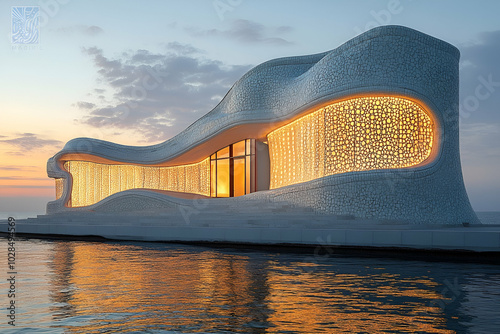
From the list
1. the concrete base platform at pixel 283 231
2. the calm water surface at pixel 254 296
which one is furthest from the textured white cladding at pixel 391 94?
the calm water surface at pixel 254 296

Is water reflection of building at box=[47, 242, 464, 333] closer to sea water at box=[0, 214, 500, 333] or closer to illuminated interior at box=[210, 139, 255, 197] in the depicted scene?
sea water at box=[0, 214, 500, 333]

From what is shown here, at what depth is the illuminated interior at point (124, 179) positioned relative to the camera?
→ 2975cm

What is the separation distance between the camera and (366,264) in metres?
10.7

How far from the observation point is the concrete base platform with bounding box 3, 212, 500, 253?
12.2 m

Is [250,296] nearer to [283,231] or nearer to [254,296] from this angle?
[254,296]

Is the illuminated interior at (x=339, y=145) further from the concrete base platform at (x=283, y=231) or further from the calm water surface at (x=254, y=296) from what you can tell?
the calm water surface at (x=254, y=296)

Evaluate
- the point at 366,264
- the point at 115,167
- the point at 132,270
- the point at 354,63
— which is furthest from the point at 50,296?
the point at 115,167

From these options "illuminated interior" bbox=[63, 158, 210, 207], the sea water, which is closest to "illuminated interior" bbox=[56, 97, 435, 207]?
"illuminated interior" bbox=[63, 158, 210, 207]

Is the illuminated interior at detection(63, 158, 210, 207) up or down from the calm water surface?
up

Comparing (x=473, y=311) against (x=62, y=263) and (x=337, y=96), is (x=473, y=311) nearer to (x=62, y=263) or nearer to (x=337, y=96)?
(x=62, y=263)

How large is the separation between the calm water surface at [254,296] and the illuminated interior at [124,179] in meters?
18.3

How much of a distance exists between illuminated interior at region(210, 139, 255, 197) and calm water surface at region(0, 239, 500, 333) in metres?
14.6

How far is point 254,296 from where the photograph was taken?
679 cm

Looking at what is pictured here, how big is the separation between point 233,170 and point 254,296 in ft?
66.6
